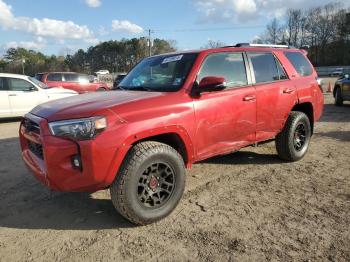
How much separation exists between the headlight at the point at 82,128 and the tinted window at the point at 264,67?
271 centimetres

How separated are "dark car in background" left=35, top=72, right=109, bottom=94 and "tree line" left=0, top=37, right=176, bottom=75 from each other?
64.3 metres

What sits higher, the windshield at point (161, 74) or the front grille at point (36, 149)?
the windshield at point (161, 74)

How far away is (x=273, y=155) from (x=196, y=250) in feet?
12.1

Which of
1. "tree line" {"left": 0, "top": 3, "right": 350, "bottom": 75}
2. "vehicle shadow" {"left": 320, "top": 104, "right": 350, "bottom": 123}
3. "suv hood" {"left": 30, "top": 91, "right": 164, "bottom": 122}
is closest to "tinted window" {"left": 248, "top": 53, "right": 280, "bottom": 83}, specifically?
"suv hood" {"left": 30, "top": 91, "right": 164, "bottom": 122}

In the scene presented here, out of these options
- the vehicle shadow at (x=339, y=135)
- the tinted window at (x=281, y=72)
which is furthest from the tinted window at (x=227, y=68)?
the vehicle shadow at (x=339, y=135)

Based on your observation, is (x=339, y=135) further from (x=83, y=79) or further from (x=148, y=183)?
(x=83, y=79)

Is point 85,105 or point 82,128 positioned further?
point 85,105

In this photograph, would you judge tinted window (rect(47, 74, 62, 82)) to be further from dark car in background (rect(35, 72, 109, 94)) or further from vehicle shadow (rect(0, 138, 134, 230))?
vehicle shadow (rect(0, 138, 134, 230))

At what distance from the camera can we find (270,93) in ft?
19.0

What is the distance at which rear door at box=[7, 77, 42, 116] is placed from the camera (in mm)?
12742

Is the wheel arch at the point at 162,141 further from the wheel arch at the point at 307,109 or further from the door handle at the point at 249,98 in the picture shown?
the wheel arch at the point at 307,109

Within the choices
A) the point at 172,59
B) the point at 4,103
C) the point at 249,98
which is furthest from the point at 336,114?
the point at 4,103

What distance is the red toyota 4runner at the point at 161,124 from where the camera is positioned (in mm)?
3848

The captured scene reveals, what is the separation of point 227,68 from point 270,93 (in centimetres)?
88
